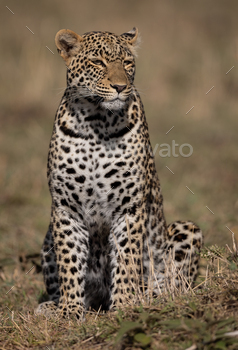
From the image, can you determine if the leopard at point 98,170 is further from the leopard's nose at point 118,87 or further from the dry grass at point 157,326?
the dry grass at point 157,326

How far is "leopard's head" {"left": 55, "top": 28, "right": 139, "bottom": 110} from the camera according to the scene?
5160 millimetres

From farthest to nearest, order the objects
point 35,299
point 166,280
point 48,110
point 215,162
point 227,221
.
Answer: point 48,110, point 215,162, point 227,221, point 35,299, point 166,280

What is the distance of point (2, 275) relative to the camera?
6785mm

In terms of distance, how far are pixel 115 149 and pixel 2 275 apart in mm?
2522

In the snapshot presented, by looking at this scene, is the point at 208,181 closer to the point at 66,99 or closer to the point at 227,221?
the point at 227,221

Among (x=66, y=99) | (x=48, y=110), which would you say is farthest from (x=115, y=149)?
(x=48, y=110)

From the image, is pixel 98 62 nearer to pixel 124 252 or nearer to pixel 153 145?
pixel 124 252

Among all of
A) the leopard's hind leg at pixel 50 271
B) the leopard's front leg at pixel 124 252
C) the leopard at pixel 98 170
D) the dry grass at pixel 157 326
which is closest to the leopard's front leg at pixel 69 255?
the leopard at pixel 98 170

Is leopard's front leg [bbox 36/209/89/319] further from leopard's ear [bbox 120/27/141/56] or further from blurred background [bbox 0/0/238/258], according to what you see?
leopard's ear [bbox 120/27/141/56]

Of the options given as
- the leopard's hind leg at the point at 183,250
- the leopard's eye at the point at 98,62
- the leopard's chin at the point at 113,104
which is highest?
the leopard's eye at the point at 98,62

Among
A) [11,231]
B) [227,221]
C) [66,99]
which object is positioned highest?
[66,99]

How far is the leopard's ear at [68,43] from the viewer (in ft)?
18.1

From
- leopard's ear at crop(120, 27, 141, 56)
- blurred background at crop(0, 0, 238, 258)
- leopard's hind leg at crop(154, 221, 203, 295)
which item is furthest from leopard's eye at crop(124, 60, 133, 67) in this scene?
leopard's hind leg at crop(154, 221, 203, 295)

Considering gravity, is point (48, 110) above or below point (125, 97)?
above
